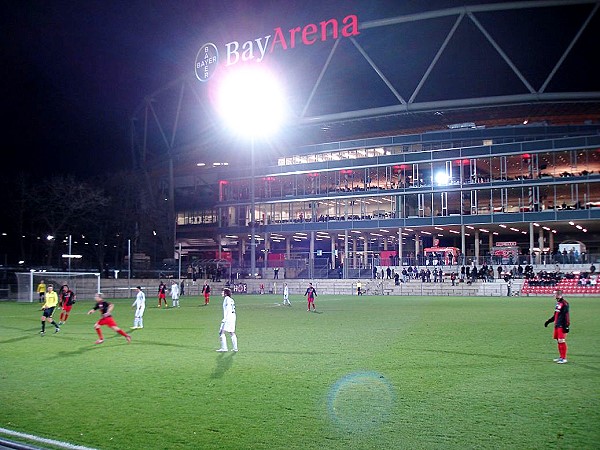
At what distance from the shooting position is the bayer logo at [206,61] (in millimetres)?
92519

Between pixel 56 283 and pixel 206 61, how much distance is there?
51.9 m

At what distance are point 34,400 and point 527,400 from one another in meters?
9.44

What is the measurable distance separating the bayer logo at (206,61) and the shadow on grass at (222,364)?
3162 inches

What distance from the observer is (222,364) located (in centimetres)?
1597

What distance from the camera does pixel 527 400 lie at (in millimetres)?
11383

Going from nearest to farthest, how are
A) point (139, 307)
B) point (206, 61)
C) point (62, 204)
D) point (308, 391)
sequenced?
point (308, 391) < point (139, 307) < point (62, 204) < point (206, 61)

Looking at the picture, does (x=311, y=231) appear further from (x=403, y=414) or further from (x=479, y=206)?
(x=403, y=414)

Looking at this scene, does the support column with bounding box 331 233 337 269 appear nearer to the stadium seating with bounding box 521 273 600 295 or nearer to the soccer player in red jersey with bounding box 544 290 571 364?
the stadium seating with bounding box 521 273 600 295

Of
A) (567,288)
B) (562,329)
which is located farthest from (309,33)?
(562,329)

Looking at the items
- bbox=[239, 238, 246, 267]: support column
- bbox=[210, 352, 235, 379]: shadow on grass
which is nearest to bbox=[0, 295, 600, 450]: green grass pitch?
bbox=[210, 352, 235, 379]: shadow on grass

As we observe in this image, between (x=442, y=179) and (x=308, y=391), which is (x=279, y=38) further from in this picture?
(x=308, y=391)

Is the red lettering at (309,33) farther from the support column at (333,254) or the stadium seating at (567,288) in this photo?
the stadium seating at (567,288)

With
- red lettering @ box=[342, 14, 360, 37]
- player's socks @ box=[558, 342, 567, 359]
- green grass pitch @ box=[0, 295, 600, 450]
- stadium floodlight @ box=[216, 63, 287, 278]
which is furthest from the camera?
red lettering @ box=[342, 14, 360, 37]

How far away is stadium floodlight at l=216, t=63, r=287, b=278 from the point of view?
2916 inches
